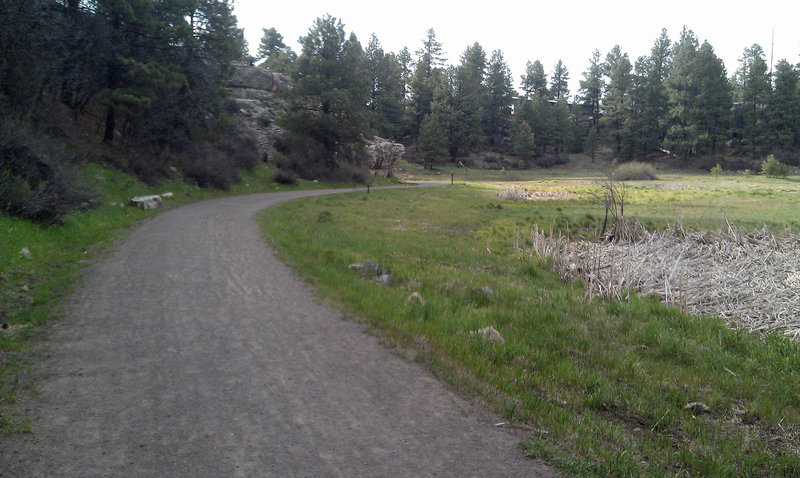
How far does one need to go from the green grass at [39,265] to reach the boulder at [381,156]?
94.4 ft

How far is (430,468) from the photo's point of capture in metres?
3.27

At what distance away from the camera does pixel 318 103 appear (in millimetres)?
36719

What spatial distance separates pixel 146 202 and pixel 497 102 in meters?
77.0

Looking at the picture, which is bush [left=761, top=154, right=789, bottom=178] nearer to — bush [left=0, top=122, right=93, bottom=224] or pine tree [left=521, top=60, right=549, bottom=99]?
pine tree [left=521, top=60, right=549, bottom=99]

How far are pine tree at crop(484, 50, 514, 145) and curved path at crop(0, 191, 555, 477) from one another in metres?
81.0

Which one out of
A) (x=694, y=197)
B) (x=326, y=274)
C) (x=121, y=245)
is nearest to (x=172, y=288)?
(x=326, y=274)

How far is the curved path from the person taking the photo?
3262 millimetres

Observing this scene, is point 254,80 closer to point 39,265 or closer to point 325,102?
point 325,102

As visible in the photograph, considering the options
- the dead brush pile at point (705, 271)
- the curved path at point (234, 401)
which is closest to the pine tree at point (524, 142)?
the dead brush pile at point (705, 271)

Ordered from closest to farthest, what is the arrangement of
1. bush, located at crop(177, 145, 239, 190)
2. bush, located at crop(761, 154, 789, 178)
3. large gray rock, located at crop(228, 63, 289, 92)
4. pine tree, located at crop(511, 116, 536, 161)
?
bush, located at crop(177, 145, 239, 190), large gray rock, located at crop(228, 63, 289, 92), bush, located at crop(761, 154, 789, 178), pine tree, located at crop(511, 116, 536, 161)

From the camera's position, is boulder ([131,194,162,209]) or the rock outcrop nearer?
boulder ([131,194,162,209])

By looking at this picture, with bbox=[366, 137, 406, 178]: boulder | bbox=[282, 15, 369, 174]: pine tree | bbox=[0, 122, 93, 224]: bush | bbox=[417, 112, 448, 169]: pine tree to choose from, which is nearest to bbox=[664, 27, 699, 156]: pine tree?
bbox=[417, 112, 448, 169]: pine tree

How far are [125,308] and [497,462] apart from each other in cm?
552

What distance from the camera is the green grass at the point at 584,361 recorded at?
369 cm
